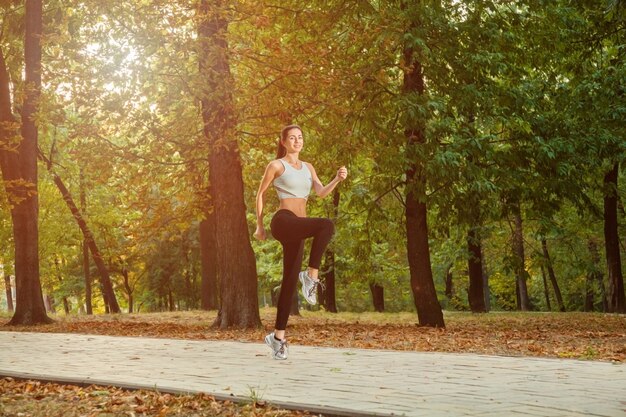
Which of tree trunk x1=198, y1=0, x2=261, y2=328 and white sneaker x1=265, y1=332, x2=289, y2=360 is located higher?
tree trunk x1=198, y1=0, x2=261, y2=328

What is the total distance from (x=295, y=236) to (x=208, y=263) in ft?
78.1

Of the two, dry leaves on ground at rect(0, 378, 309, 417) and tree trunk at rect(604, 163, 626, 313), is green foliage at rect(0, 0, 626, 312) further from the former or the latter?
tree trunk at rect(604, 163, 626, 313)

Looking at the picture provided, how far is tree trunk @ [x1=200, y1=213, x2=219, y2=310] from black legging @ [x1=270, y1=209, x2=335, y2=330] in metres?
22.6

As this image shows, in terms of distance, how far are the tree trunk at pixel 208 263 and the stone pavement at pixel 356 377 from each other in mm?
20016

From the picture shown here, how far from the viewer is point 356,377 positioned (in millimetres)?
7668

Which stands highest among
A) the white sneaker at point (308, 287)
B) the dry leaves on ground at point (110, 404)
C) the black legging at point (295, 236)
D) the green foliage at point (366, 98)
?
the green foliage at point (366, 98)

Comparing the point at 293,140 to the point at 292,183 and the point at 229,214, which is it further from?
the point at 229,214

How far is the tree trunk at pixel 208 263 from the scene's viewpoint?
104 ft

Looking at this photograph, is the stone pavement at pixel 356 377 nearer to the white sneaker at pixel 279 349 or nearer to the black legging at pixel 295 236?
the white sneaker at pixel 279 349

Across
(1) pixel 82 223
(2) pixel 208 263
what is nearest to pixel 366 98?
(2) pixel 208 263

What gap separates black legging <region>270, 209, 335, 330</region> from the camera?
8.48m

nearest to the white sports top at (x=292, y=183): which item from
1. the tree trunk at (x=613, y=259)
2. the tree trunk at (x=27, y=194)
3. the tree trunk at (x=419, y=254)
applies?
the tree trunk at (x=419, y=254)

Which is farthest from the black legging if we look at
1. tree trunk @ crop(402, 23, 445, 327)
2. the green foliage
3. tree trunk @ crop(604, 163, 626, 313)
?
tree trunk @ crop(604, 163, 626, 313)

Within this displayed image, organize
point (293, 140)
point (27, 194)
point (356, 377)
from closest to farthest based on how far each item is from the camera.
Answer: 1. point (356, 377)
2. point (293, 140)
3. point (27, 194)
